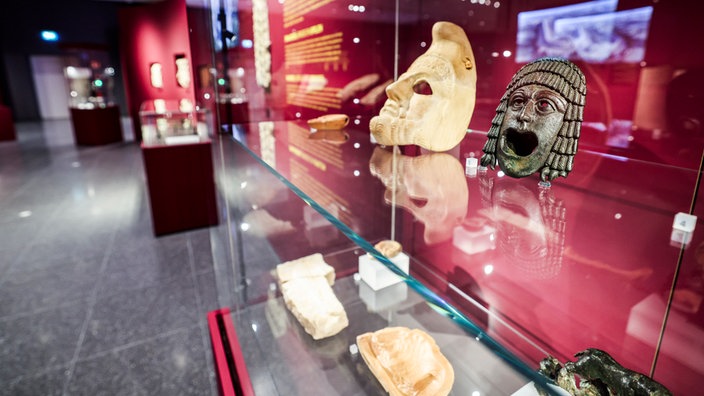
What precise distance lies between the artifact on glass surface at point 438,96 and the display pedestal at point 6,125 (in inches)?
381

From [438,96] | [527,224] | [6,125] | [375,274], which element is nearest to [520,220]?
[527,224]

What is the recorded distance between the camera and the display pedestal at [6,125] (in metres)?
7.72

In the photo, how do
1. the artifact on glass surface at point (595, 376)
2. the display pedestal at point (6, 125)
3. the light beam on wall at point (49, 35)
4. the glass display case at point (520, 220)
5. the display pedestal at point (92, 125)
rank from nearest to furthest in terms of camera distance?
the artifact on glass surface at point (595, 376) < the glass display case at point (520, 220) < the display pedestal at point (92, 125) < the display pedestal at point (6, 125) < the light beam on wall at point (49, 35)

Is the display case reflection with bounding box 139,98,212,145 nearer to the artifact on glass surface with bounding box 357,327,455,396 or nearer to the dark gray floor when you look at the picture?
the dark gray floor

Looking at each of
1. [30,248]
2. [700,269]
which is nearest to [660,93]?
[700,269]

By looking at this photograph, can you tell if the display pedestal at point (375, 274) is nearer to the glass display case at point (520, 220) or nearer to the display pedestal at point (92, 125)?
the glass display case at point (520, 220)

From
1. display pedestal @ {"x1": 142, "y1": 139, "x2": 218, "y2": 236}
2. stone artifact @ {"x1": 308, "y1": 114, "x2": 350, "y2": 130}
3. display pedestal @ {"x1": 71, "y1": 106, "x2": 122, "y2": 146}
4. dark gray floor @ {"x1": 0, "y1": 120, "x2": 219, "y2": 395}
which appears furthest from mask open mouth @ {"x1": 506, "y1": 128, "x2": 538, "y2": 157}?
display pedestal @ {"x1": 71, "y1": 106, "x2": 122, "y2": 146}

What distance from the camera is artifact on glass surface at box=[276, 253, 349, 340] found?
3.88ft

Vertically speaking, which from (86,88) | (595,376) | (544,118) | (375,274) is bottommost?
(375,274)

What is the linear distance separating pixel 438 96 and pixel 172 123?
2.77 meters

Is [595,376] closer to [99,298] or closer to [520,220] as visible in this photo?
[520,220]

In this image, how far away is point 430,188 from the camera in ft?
2.62

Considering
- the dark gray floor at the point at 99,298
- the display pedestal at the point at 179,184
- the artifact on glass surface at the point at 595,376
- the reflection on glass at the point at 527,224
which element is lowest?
the dark gray floor at the point at 99,298

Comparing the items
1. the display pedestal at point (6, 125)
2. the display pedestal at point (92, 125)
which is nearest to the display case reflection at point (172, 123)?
the display pedestal at point (92, 125)
